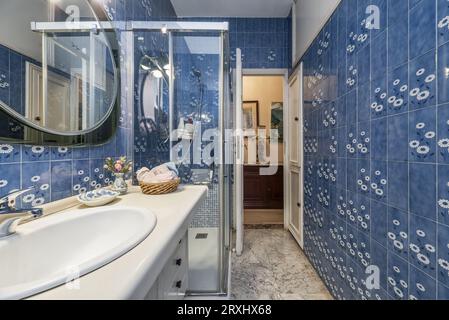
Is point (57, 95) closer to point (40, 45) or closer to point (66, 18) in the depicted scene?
point (40, 45)

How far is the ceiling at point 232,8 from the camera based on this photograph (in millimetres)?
2295

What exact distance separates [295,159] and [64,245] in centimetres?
216

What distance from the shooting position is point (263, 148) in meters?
3.51

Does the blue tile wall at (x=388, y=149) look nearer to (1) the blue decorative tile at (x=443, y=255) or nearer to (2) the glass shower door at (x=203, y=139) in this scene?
(1) the blue decorative tile at (x=443, y=255)

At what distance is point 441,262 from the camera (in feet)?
2.08

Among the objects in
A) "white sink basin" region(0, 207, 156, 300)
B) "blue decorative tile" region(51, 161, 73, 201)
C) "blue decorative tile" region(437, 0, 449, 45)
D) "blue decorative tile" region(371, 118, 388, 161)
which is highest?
"blue decorative tile" region(437, 0, 449, 45)

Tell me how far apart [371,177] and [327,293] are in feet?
3.22

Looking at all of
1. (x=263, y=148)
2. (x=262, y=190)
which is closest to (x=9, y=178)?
(x=262, y=190)

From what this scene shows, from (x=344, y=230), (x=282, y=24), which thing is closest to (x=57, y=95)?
(x=344, y=230)

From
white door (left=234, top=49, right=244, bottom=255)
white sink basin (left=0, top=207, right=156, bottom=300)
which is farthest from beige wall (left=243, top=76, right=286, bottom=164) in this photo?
white sink basin (left=0, top=207, right=156, bottom=300)

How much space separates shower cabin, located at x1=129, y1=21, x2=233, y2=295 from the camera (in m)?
1.47

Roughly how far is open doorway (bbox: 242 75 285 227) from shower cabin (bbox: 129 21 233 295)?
1586mm

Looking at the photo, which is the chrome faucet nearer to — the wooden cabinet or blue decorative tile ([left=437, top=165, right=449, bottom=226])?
blue decorative tile ([left=437, top=165, right=449, bottom=226])

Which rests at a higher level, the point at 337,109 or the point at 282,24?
the point at 282,24
